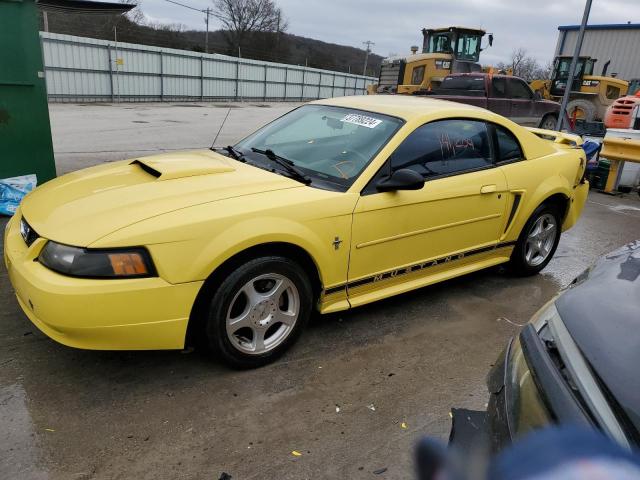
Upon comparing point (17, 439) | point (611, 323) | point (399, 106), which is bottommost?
point (17, 439)

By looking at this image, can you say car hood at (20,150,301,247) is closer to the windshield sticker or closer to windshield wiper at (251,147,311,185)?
windshield wiper at (251,147,311,185)

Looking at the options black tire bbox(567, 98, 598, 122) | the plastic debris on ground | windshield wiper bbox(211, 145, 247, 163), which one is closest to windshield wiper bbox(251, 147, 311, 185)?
windshield wiper bbox(211, 145, 247, 163)

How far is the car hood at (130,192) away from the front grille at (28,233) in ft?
0.15

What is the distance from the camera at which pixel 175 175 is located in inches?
126

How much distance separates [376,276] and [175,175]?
1459mm

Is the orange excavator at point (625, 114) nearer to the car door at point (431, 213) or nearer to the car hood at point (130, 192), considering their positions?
the car door at point (431, 213)

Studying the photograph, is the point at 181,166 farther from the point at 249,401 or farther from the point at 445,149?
the point at 445,149

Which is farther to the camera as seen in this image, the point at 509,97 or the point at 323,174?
the point at 509,97

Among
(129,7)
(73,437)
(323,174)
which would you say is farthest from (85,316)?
(129,7)

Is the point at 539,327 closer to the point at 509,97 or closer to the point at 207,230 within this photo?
the point at 207,230

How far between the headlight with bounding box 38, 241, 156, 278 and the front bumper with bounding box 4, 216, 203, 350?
36 millimetres

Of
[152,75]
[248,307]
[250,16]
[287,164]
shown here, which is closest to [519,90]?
[287,164]

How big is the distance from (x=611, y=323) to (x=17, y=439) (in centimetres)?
254

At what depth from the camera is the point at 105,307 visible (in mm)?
2486
